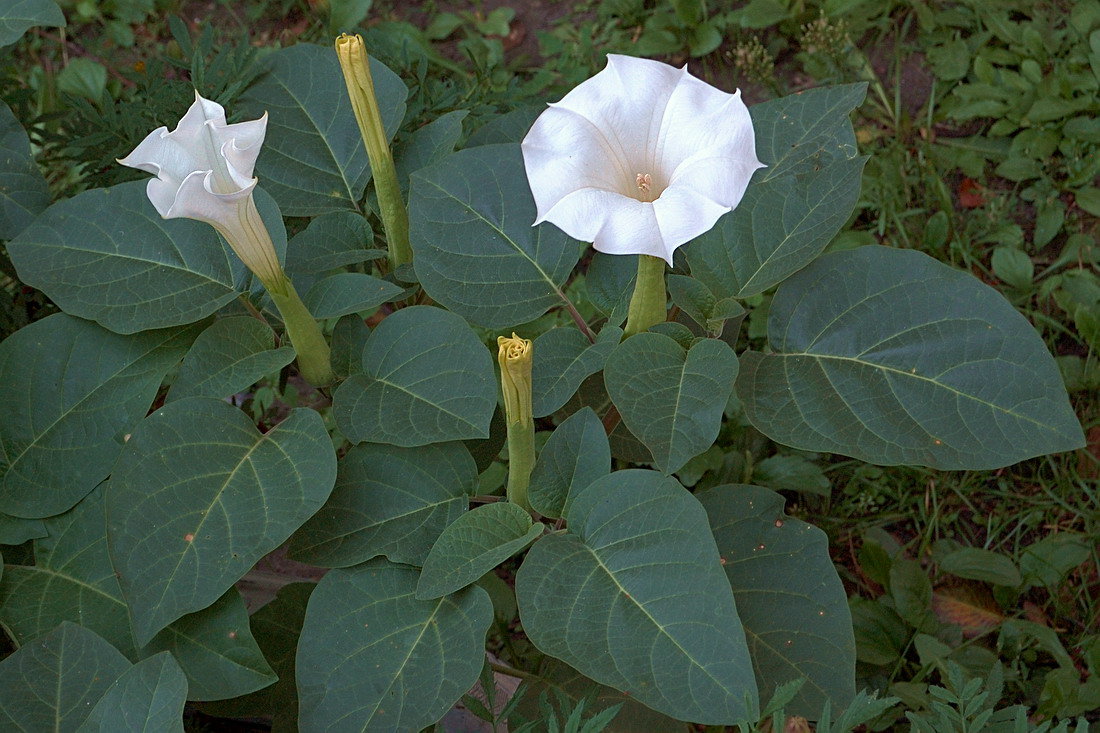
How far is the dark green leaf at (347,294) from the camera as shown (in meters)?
1.39

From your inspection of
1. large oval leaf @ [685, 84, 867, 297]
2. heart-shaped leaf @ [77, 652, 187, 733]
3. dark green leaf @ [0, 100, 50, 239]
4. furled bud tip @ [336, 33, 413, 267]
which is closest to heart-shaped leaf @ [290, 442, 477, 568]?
heart-shaped leaf @ [77, 652, 187, 733]

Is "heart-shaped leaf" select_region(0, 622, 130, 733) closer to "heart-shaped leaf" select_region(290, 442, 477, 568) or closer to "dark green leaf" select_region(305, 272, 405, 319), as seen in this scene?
"heart-shaped leaf" select_region(290, 442, 477, 568)

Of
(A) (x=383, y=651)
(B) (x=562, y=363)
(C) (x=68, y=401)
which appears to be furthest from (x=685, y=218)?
(C) (x=68, y=401)

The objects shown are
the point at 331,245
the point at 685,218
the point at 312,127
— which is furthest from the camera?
the point at 312,127

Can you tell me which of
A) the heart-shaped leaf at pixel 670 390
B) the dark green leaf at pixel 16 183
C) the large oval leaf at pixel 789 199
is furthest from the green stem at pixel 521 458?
the dark green leaf at pixel 16 183

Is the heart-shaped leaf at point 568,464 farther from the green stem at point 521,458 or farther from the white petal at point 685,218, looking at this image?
the white petal at point 685,218

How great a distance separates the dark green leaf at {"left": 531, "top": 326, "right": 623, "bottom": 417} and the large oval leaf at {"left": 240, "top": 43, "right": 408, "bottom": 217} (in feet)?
1.47

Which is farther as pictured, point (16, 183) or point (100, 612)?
point (16, 183)

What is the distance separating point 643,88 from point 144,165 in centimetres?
60

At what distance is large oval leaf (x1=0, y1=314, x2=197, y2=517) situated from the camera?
1437mm

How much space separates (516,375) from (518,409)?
0.29 feet

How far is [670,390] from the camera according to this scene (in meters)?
1.27

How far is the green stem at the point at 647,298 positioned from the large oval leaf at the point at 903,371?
0.15m

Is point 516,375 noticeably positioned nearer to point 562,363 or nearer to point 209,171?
point 562,363
